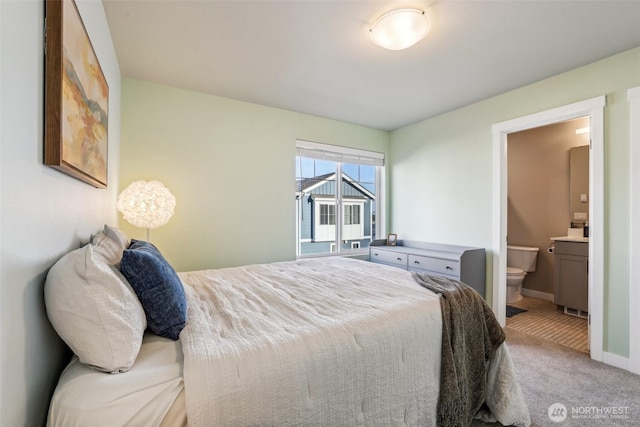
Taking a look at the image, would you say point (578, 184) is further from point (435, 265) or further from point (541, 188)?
point (435, 265)

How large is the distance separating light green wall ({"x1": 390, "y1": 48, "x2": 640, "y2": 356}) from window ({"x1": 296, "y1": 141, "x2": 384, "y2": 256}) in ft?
1.24

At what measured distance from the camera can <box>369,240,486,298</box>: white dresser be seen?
9.74ft

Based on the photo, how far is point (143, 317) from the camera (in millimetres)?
1119

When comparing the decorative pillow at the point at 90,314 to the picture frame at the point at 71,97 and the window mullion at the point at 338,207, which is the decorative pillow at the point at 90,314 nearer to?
the picture frame at the point at 71,97

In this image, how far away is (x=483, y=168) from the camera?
324 centimetres

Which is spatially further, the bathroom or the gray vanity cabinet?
the bathroom

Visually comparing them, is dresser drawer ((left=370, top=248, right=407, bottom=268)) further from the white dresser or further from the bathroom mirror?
the bathroom mirror

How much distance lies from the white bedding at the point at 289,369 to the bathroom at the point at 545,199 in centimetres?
266

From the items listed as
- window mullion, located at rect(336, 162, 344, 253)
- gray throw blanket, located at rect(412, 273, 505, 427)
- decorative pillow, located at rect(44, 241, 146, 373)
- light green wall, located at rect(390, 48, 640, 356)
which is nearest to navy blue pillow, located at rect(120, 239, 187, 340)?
decorative pillow, located at rect(44, 241, 146, 373)

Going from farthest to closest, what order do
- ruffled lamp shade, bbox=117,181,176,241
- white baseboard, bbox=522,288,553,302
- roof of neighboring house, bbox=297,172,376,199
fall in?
1. white baseboard, bbox=522,288,553,302
2. roof of neighboring house, bbox=297,172,376,199
3. ruffled lamp shade, bbox=117,181,176,241

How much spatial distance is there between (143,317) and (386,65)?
2507mm

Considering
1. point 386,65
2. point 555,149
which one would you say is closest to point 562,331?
point 555,149

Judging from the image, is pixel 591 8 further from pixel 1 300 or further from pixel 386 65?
pixel 1 300

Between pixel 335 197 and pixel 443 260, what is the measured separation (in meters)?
1.72
